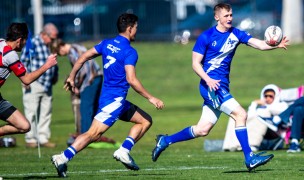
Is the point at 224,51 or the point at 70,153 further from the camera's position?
the point at 224,51

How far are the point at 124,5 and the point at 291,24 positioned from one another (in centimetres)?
629

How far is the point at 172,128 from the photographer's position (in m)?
25.8

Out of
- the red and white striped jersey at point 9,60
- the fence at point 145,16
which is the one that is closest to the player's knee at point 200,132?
the red and white striped jersey at point 9,60

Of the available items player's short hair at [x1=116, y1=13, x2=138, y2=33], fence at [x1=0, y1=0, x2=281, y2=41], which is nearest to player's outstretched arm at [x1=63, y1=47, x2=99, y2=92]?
player's short hair at [x1=116, y1=13, x2=138, y2=33]

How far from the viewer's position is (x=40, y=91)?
21.7 metres

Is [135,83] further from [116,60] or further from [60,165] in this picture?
[60,165]

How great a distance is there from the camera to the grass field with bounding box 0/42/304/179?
14.9 metres

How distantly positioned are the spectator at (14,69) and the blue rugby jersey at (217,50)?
2.11 m

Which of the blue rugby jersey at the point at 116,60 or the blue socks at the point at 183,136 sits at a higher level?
the blue rugby jersey at the point at 116,60

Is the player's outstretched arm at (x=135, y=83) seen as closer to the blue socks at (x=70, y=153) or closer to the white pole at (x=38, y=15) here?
the blue socks at (x=70, y=153)

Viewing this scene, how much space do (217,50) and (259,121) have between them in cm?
512

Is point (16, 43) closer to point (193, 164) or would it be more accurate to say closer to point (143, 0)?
point (193, 164)

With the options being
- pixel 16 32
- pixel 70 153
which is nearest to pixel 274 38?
pixel 70 153

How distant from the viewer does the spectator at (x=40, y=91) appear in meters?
21.3
